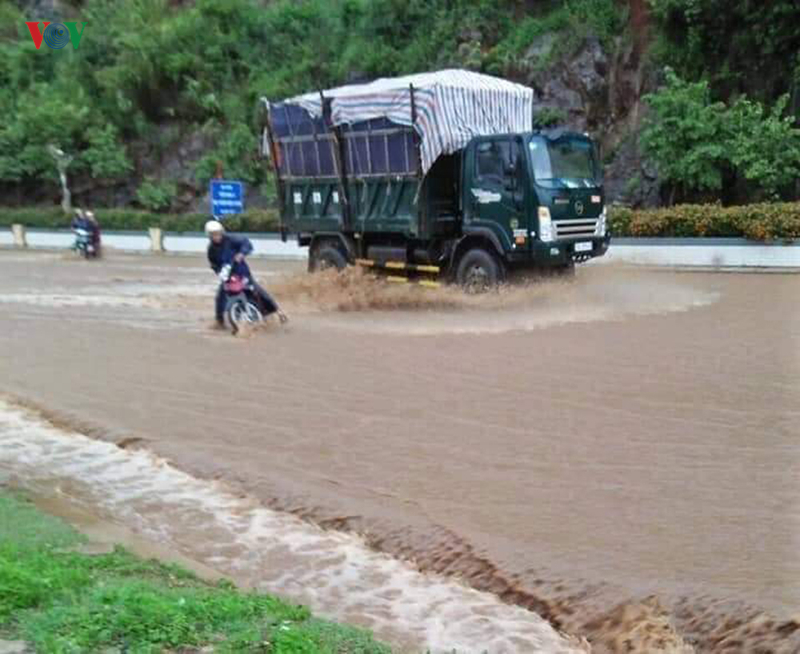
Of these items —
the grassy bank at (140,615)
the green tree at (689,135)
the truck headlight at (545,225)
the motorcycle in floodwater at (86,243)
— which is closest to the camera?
the grassy bank at (140,615)

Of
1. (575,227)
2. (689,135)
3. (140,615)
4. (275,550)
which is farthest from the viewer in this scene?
(689,135)

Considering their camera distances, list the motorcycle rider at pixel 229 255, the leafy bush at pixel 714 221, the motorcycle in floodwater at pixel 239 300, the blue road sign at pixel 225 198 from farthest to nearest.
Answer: the blue road sign at pixel 225 198, the leafy bush at pixel 714 221, the motorcycle in floodwater at pixel 239 300, the motorcycle rider at pixel 229 255

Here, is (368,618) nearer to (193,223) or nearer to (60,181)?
(193,223)

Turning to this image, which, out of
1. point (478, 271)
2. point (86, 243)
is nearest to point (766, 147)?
point (478, 271)

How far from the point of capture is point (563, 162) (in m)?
13.5

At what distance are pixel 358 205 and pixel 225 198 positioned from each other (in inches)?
584

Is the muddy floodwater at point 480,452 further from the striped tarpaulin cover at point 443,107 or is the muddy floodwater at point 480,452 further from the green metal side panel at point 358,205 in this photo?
the striped tarpaulin cover at point 443,107

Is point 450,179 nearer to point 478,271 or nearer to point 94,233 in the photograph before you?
point 478,271

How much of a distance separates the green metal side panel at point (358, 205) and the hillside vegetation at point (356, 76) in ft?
29.9

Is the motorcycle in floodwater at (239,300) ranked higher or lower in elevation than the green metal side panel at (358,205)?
lower

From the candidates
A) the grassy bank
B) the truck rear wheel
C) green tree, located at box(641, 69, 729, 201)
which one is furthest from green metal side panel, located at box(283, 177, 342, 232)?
the grassy bank

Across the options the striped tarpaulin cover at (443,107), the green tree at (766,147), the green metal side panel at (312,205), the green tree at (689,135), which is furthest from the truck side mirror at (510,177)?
the green tree at (689,135)

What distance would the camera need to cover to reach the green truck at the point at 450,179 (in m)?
13.2

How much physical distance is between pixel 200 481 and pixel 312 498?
0.95 metres
